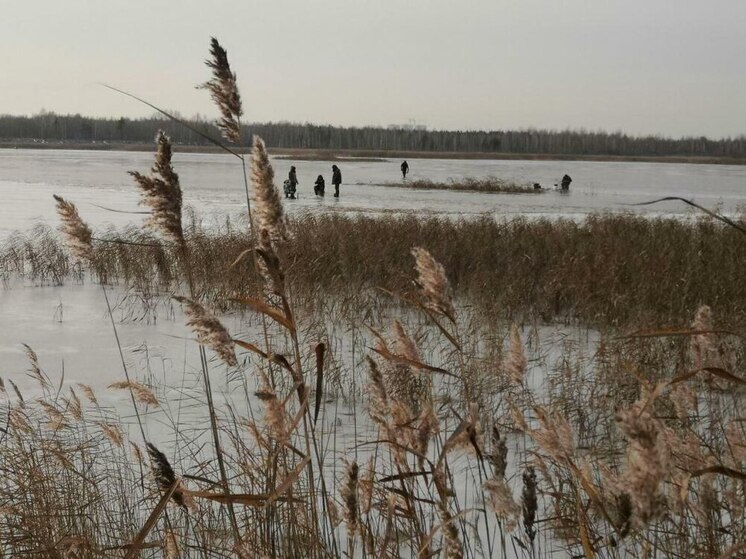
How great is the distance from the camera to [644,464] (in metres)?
1.12

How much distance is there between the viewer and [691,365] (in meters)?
6.11

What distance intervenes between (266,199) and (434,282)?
1.53 feet

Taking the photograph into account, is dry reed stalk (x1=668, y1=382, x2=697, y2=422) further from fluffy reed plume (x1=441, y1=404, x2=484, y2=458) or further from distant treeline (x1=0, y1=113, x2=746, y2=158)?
distant treeline (x1=0, y1=113, x2=746, y2=158)

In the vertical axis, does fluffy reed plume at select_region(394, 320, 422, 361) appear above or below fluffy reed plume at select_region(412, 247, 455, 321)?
below

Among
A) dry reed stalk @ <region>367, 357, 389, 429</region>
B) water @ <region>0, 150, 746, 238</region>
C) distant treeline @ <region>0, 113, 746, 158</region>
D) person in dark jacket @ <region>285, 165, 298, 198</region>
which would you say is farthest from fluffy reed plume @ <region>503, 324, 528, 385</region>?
distant treeline @ <region>0, 113, 746, 158</region>

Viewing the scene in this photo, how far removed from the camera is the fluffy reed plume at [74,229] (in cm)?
228

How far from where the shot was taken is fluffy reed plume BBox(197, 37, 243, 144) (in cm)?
201

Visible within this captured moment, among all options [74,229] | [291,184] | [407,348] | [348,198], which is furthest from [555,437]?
[348,198]

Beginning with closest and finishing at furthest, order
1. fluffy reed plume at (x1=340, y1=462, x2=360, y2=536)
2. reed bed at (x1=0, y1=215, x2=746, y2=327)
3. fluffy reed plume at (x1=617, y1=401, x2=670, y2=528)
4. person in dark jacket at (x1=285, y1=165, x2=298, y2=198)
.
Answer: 1. fluffy reed plume at (x1=617, y1=401, x2=670, y2=528)
2. fluffy reed plume at (x1=340, y1=462, x2=360, y2=536)
3. reed bed at (x1=0, y1=215, x2=746, y2=327)
4. person in dark jacket at (x1=285, y1=165, x2=298, y2=198)

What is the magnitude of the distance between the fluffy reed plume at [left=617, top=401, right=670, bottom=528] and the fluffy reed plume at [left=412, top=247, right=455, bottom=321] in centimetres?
74

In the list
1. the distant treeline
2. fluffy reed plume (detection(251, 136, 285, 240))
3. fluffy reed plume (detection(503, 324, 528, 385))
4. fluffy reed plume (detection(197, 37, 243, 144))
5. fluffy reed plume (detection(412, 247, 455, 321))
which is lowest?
fluffy reed plume (detection(503, 324, 528, 385))

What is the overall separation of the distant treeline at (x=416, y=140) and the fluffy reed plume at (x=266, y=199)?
110 metres

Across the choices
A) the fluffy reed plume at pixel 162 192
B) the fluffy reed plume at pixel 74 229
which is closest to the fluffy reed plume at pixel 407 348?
the fluffy reed plume at pixel 162 192

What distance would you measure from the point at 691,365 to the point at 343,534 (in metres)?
3.49
